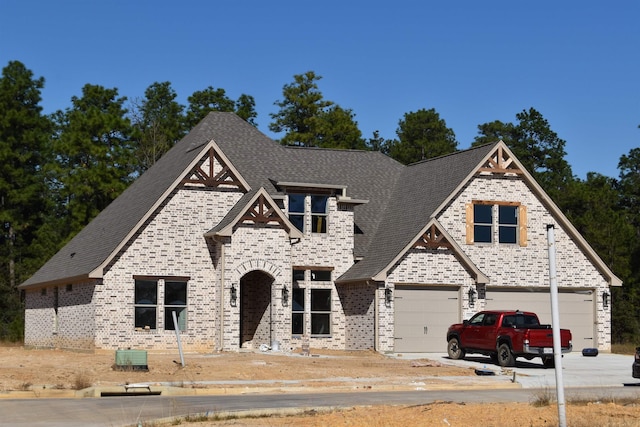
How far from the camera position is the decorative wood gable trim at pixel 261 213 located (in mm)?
39312

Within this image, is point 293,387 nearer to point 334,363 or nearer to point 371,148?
point 334,363

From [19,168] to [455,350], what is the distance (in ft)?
129

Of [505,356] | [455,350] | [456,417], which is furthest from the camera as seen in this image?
[455,350]

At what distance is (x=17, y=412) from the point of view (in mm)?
19859

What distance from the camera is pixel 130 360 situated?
29.2 metres

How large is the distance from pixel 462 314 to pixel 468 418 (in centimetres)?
2331

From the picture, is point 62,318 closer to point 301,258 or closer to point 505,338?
point 301,258

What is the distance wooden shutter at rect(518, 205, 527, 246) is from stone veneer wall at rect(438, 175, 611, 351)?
171 mm

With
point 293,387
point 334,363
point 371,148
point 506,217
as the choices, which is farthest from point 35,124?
point 293,387

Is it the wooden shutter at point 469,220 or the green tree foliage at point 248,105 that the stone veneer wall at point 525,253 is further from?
the green tree foliage at point 248,105

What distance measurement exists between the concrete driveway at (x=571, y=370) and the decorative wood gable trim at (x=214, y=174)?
910 cm

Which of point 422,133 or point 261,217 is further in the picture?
point 422,133

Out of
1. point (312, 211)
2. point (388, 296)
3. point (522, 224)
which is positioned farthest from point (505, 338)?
point (312, 211)

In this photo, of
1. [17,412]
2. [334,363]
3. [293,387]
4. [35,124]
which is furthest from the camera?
[35,124]
